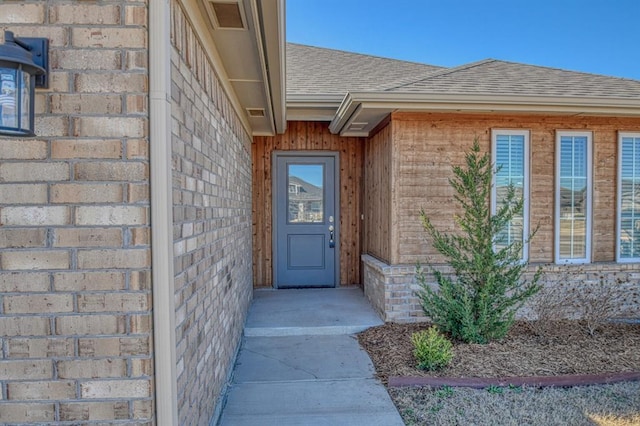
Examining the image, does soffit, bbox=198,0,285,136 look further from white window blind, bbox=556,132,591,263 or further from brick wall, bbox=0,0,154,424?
white window blind, bbox=556,132,591,263

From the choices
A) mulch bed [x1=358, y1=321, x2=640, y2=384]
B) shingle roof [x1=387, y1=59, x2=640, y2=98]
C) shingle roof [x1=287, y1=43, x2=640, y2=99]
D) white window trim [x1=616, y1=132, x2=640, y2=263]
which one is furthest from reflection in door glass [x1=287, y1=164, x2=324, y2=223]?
white window trim [x1=616, y1=132, x2=640, y2=263]

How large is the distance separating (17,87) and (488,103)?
14.6 feet

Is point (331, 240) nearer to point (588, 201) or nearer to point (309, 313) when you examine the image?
point (309, 313)

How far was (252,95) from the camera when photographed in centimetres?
388

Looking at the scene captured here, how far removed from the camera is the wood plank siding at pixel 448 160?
4734mm

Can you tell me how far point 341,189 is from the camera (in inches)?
258

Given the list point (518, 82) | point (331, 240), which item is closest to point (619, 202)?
point (518, 82)

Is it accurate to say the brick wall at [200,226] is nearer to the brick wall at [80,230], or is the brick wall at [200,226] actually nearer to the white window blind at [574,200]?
the brick wall at [80,230]

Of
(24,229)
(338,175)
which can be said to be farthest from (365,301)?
(24,229)

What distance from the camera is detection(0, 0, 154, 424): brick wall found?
1.47 meters

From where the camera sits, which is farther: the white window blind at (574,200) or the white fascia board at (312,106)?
the white fascia board at (312,106)

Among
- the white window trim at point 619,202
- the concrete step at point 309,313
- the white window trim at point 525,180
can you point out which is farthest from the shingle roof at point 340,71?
the concrete step at point 309,313

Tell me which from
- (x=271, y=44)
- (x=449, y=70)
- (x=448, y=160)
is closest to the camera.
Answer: (x=271, y=44)

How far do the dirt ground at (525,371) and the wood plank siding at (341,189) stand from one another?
2.25 metres
